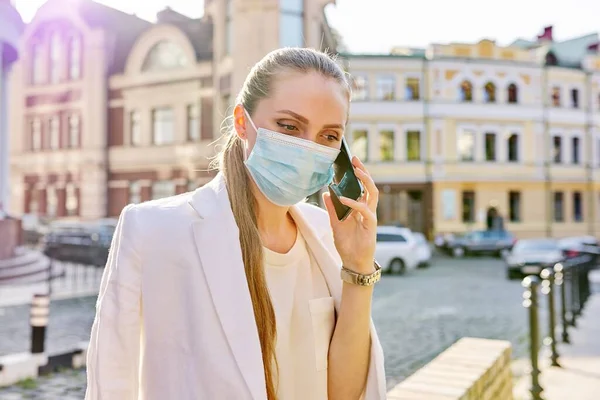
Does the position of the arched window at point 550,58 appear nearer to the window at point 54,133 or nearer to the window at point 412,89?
the window at point 412,89

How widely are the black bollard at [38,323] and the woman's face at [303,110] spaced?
5937 millimetres

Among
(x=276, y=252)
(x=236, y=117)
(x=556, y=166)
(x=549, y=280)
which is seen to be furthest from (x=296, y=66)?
(x=556, y=166)

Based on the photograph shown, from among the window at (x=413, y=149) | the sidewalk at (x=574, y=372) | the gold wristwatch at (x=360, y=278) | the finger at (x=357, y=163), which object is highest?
the window at (x=413, y=149)

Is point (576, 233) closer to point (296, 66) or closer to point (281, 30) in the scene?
point (281, 30)

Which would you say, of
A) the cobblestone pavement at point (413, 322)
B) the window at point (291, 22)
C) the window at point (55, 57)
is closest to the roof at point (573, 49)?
the window at point (291, 22)

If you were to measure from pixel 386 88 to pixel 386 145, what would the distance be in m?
3.50

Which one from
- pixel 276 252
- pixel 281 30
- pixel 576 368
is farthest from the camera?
pixel 281 30

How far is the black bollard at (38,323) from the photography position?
673 centimetres

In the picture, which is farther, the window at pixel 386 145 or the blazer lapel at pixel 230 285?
the window at pixel 386 145

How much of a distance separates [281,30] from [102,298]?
69.4 ft

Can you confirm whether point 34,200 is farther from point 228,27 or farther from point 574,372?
point 574,372

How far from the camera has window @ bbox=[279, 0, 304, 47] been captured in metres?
21.6

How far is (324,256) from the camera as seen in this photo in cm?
204

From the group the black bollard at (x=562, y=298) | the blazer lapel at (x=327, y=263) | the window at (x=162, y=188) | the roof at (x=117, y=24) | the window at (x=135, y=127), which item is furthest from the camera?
the roof at (x=117, y=24)
